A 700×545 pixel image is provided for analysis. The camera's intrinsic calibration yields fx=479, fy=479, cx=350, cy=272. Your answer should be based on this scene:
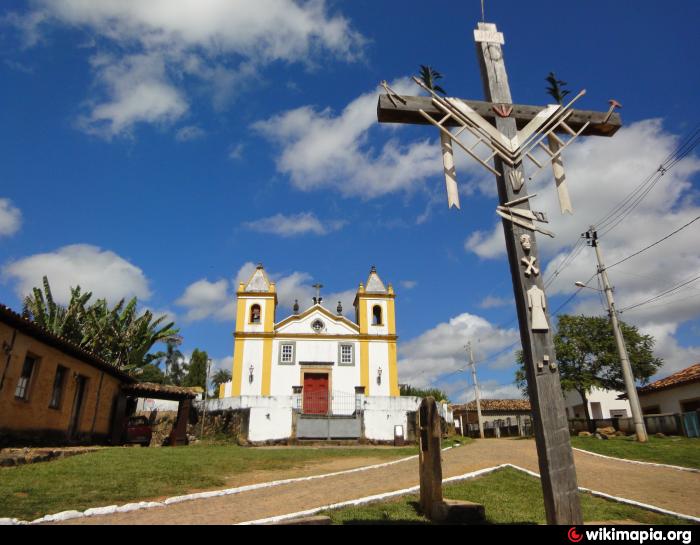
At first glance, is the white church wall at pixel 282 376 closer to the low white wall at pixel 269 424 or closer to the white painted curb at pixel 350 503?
the low white wall at pixel 269 424

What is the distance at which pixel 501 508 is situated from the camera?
6906 millimetres

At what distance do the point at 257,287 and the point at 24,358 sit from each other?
1772 centimetres

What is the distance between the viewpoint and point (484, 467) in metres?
10.8

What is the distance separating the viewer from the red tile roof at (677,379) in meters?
23.7

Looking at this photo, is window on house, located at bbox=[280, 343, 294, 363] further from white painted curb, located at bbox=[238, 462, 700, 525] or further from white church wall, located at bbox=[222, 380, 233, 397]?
white painted curb, located at bbox=[238, 462, 700, 525]

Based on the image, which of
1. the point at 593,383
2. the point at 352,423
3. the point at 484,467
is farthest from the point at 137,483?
the point at 593,383

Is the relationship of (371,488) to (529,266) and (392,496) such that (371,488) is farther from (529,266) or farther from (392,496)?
(529,266)

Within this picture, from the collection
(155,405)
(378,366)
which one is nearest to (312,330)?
(378,366)

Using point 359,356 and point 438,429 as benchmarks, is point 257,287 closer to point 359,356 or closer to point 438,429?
point 359,356

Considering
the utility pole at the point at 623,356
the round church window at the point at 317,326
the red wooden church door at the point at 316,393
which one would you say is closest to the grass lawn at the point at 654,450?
the utility pole at the point at 623,356

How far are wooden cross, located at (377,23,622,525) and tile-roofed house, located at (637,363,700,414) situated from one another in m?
23.9

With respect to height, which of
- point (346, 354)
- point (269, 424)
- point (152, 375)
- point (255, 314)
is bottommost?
point (269, 424)

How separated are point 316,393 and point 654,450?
1789cm

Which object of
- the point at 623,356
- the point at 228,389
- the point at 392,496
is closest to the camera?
the point at 392,496
